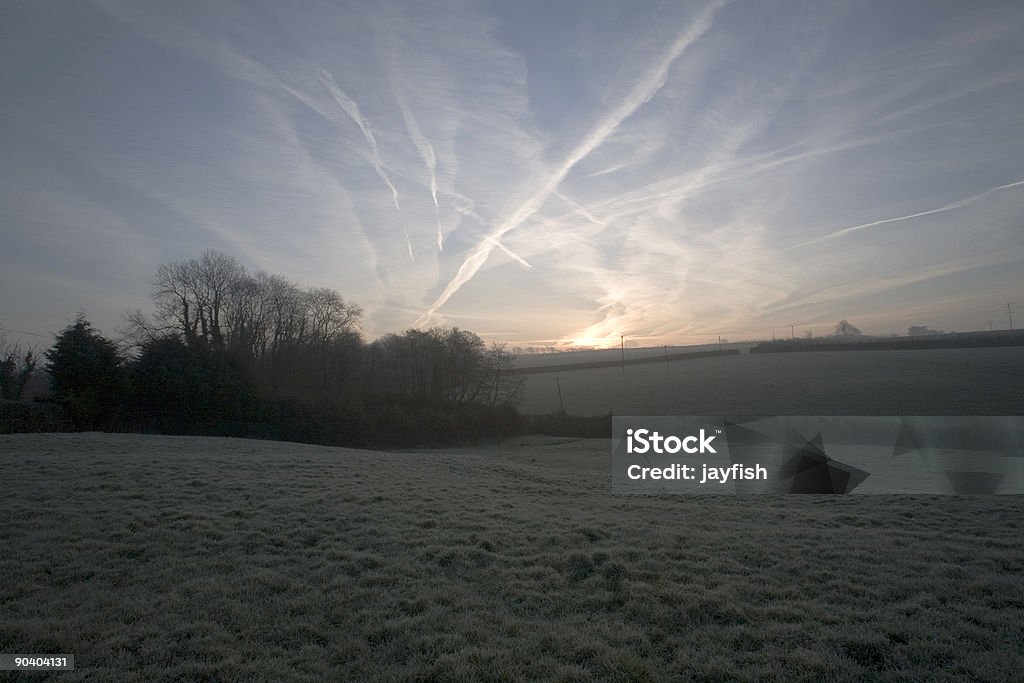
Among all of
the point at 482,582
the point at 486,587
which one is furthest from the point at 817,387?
the point at 486,587

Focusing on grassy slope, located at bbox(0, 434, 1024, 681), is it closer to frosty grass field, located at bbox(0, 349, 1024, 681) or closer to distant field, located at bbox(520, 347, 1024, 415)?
frosty grass field, located at bbox(0, 349, 1024, 681)

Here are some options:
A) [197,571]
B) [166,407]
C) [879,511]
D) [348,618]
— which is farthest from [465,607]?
[166,407]

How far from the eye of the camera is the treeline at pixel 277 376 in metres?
37.3

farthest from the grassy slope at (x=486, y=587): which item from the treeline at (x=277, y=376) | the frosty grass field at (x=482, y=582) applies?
the treeline at (x=277, y=376)

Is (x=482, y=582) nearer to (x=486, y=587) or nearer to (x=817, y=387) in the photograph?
(x=486, y=587)

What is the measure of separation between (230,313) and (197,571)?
194ft

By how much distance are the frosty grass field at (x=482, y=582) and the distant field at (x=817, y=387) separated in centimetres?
3804

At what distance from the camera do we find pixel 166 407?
38750mm

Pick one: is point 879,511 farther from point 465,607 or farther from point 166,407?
point 166,407

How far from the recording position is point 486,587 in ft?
21.4

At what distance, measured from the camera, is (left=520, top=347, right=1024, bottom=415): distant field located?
44.8 metres

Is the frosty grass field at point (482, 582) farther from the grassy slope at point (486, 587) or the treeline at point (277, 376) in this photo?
the treeline at point (277, 376)

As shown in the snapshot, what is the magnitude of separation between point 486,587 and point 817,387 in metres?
58.8

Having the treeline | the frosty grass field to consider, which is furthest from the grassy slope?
the treeline
